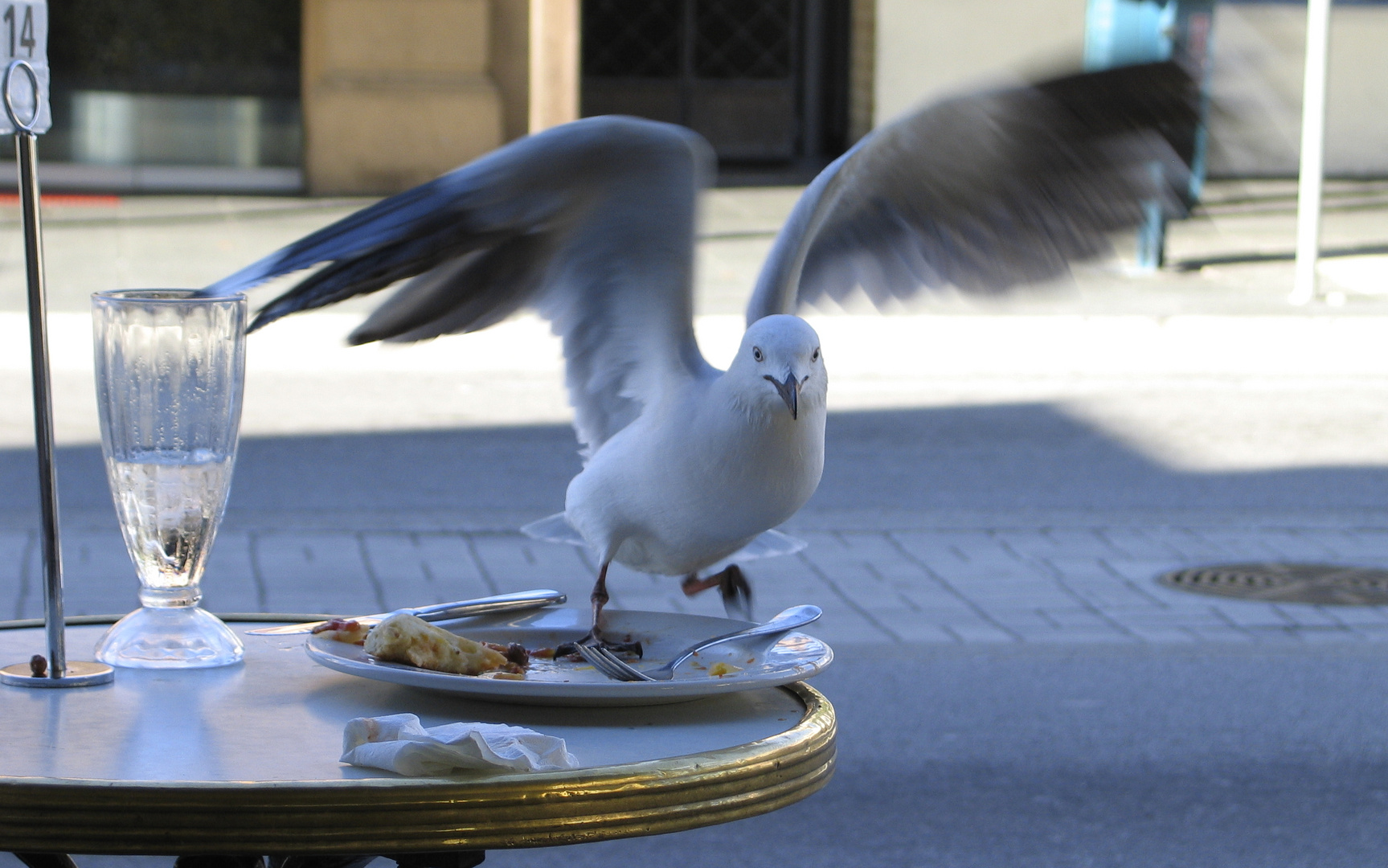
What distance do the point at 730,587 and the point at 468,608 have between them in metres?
0.54

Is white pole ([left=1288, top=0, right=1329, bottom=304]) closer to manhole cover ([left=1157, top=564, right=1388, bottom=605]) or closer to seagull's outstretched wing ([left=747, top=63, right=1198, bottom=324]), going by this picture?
manhole cover ([left=1157, top=564, right=1388, bottom=605])

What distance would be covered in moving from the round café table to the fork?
Answer: 47mm

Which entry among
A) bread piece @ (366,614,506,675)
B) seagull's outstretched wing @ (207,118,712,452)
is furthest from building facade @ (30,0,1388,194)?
bread piece @ (366,614,506,675)

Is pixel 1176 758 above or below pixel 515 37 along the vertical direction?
below

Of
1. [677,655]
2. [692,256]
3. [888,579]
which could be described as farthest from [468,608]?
[888,579]

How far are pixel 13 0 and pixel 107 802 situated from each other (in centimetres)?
94

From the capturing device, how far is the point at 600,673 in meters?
2.00

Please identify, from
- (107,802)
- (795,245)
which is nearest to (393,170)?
(795,245)

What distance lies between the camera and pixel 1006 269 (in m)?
2.98

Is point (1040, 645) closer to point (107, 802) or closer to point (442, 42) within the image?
point (107, 802)

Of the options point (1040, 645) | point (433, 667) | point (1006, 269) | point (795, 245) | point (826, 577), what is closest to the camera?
point (433, 667)

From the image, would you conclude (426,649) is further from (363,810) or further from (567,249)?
(567,249)

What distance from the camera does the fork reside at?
1.94 metres

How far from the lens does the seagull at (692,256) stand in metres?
2.27
